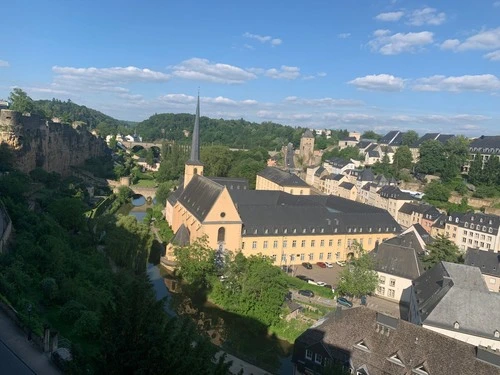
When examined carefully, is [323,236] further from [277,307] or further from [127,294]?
[127,294]

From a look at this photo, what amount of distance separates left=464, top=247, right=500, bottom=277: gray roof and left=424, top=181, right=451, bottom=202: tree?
26.9 meters

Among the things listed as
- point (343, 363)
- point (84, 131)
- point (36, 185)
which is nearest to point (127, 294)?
point (343, 363)

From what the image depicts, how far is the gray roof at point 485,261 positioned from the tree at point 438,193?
26.9 meters

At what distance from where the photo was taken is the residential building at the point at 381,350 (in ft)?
62.5

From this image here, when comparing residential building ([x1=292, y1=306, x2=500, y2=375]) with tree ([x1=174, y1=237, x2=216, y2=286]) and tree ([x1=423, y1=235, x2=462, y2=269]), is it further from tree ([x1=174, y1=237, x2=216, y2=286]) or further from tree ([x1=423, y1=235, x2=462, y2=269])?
tree ([x1=423, y1=235, x2=462, y2=269])

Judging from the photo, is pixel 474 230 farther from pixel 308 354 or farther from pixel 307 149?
pixel 307 149

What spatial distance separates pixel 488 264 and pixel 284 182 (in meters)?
31.9

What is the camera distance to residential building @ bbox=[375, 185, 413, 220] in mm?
62625

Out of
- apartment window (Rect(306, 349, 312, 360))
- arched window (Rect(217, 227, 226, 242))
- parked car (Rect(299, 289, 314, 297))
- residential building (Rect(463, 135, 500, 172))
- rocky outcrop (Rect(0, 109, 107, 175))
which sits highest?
residential building (Rect(463, 135, 500, 172))

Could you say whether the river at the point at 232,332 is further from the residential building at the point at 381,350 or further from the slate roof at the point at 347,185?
the slate roof at the point at 347,185

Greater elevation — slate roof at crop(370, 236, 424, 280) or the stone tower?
the stone tower

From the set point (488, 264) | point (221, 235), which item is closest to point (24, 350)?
point (221, 235)

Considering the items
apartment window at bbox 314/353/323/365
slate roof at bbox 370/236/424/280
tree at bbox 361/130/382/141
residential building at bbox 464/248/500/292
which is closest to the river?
apartment window at bbox 314/353/323/365

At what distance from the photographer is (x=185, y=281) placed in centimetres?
3612
